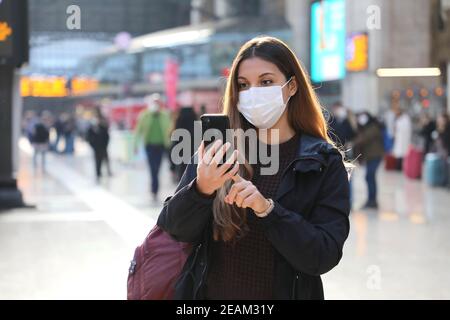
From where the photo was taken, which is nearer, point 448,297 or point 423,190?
point 448,297

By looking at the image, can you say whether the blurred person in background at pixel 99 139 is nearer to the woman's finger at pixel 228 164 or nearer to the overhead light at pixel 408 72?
the overhead light at pixel 408 72

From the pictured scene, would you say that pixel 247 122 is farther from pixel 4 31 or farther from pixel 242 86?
pixel 4 31

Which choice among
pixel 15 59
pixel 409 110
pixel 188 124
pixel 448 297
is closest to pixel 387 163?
pixel 409 110

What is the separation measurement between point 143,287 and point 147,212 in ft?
30.4

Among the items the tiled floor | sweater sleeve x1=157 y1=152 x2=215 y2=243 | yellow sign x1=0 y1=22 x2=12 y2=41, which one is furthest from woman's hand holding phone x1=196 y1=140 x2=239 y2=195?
yellow sign x1=0 y1=22 x2=12 y2=41

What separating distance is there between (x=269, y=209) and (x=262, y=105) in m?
0.35

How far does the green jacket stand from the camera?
14078 millimetres

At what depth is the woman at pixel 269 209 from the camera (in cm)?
225

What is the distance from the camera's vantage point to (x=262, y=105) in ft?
7.77

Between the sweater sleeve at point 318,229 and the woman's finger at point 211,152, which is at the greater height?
the woman's finger at point 211,152

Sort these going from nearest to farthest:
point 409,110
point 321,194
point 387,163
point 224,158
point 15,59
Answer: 1. point 224,158
2. point 321,194
3. point 15,59
4. point 387,163
5. point 409,110

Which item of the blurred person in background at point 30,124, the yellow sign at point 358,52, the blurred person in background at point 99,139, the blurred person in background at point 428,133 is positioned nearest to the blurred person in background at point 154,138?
the blurred person in background at point 99,139

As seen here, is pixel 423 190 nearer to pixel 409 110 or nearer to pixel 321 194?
pixel 409 110

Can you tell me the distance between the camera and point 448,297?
6.25 metres
